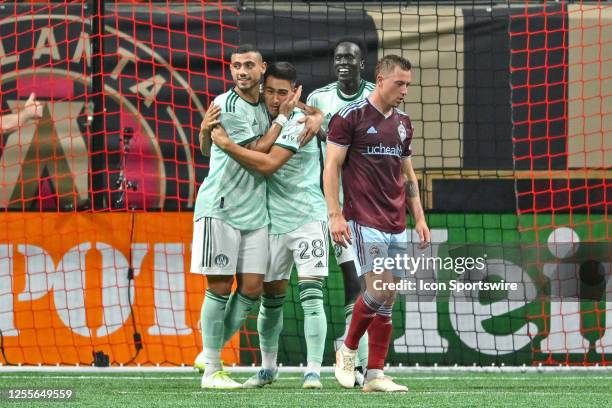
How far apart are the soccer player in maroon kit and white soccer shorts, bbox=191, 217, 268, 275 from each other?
0.59 meters

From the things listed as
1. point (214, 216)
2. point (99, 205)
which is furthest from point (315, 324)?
point (99, 205)

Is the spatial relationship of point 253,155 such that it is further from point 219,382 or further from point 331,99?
point 331,99

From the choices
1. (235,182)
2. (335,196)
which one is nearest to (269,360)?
(235,182)

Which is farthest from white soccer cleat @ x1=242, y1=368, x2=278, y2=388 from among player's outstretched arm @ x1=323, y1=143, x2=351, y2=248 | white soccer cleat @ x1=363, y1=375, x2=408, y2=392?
player's outstretched arm @ x1=323, y1=143, x2=351, y2=248

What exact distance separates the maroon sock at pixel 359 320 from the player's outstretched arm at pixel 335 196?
1.27 feet

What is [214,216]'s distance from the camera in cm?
731

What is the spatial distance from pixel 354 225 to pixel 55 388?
209cm

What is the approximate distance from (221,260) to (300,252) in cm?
51

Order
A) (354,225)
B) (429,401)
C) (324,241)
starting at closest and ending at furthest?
(429,401), (354,225), (324,241)

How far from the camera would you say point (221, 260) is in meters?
7.29

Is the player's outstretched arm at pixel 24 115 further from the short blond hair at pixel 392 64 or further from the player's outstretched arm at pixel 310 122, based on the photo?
the short blond hair at pixel 392 64

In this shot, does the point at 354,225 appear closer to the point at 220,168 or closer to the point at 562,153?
the point at 220,168

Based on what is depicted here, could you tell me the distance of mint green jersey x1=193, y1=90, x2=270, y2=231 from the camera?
24.0ft

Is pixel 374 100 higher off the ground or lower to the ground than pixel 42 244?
higher
